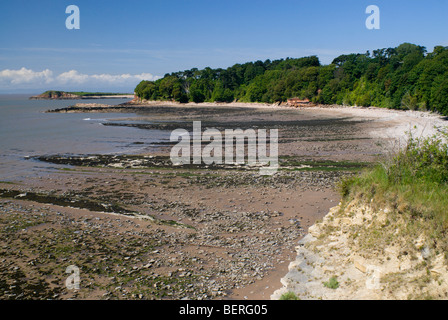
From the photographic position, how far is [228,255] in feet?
45.5

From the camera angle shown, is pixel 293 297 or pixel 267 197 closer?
pixel 293 297

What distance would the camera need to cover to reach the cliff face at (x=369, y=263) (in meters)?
9.28

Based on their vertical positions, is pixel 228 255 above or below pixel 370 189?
below

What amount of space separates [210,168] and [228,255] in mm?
17373

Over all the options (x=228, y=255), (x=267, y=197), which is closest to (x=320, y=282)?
(x=228, y=255)

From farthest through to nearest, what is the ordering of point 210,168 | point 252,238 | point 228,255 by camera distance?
point 210,168
point 252,238
point 228,255

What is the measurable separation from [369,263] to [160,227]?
1021 centimetres

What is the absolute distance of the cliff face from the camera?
928cm

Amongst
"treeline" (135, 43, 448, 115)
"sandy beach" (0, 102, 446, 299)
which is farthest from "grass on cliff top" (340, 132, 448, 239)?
"treeline" (135, 43, 448, 115)
